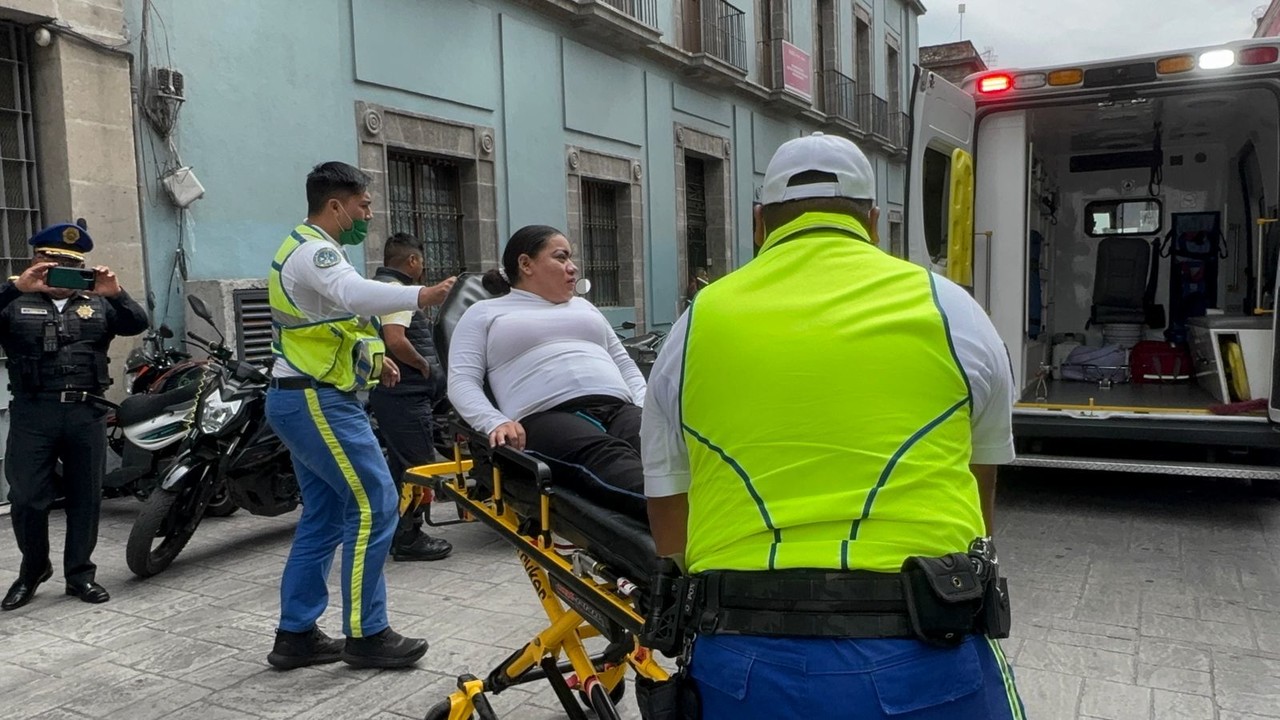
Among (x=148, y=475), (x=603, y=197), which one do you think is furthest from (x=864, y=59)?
(x=148, y=475)

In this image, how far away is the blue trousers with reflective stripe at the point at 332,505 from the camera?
3.57 metres

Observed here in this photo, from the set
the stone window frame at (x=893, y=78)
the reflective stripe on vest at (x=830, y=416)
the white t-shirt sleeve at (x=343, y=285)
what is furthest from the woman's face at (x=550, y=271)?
the stone window frame at (x=893, y=78)

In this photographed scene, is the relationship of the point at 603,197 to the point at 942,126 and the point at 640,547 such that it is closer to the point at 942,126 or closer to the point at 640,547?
the point at 942,126

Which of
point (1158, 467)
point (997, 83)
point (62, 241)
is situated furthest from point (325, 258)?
point (1158, 467)

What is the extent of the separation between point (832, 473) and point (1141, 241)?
961cm

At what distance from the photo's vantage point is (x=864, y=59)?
21.9 m

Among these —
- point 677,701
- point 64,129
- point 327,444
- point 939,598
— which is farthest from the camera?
point 64,129

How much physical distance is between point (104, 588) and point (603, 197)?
891 centimetres

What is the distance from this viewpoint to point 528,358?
3.68 m

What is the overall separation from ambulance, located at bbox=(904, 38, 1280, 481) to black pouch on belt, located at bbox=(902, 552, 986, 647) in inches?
186

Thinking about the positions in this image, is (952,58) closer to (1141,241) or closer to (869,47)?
(869,47)

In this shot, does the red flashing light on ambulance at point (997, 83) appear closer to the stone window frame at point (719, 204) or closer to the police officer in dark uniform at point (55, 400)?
the police officer in dark uniform at point (55, 400)

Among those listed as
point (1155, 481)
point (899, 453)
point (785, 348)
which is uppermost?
point (785, 348)

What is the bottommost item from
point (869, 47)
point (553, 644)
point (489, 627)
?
point (489, 627)
